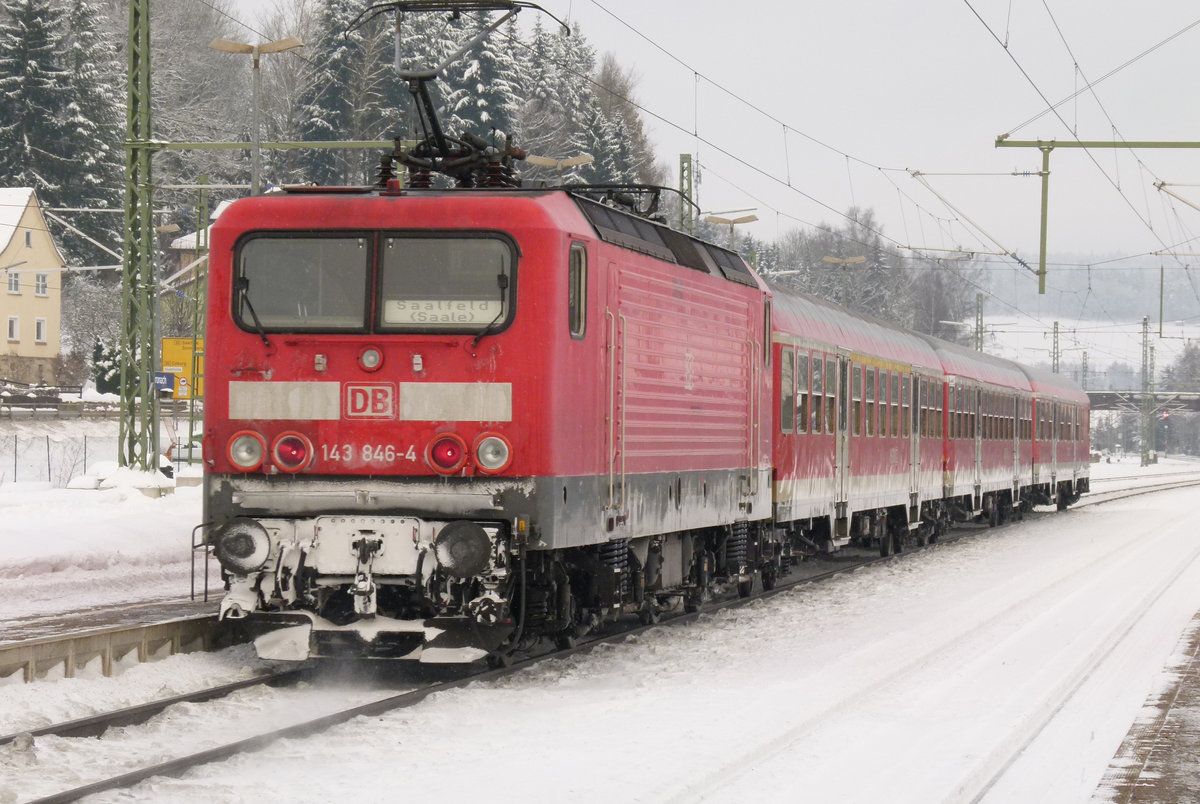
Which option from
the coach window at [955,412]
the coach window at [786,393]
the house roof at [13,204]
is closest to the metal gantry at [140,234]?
the coach window at [786,393]

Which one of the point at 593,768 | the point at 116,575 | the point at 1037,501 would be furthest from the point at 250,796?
the point at 1037,501

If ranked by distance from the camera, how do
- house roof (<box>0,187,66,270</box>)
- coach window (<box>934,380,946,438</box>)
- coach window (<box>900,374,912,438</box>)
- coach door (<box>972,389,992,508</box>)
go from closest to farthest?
coach window (<box>900,374,912,438</box>) < coach window (<box>934,380,946,438</box>) < coach door (<box>972,389,992,508</box>) < house roof (<box>0,187,66,270</box>)

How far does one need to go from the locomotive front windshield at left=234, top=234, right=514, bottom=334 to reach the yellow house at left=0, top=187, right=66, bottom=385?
60869mm

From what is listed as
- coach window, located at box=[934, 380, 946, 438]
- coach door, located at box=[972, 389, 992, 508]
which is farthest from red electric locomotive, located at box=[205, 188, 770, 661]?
coach door, located at box=[972, 389, 992, 508]

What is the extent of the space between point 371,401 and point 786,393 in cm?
724

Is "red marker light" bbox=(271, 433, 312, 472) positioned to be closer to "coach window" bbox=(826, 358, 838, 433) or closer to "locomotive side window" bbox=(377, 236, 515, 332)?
"locomotive side window" bbox=(377, 236, 515, 332)

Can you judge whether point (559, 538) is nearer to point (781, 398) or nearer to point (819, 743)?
point (819, 743)

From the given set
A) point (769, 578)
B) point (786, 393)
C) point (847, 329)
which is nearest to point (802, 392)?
point (786, 393)

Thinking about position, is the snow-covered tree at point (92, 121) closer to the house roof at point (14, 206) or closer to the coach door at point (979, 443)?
the house roof at point (14, 206)

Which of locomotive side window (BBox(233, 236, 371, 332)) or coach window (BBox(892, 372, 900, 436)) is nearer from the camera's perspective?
locomotive side window (BBox(233, 236, 371, 332))

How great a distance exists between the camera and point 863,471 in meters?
20.5

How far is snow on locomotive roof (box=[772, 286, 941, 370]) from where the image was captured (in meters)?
17.2

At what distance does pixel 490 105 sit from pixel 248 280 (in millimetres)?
59072

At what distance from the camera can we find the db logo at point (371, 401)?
1020 cm
